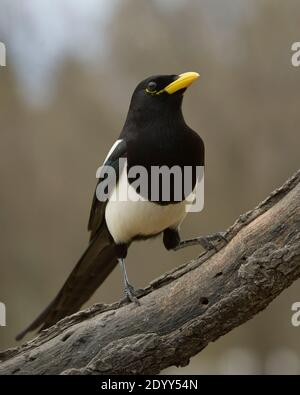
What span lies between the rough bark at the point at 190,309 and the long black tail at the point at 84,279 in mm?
560

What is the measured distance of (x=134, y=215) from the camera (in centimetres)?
261

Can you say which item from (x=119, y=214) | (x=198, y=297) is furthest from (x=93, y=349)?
(x=119, y=214)

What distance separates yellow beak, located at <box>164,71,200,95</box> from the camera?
2.50 meters

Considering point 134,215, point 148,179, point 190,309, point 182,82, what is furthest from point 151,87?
point 190,309

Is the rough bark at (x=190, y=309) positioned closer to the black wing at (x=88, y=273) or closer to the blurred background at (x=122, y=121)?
the black wing at (x=88, y=273)

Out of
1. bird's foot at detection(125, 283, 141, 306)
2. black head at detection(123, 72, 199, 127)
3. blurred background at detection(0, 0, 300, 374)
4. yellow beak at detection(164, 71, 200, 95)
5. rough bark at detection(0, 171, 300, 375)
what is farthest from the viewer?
blurred background at detection(0, 0, 300, 374)

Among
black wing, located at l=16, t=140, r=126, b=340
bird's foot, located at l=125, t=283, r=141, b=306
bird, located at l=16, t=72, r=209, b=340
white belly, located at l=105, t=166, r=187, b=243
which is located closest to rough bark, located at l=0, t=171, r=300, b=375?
bird's foot, located at l=125, t=283, r=141, b=306

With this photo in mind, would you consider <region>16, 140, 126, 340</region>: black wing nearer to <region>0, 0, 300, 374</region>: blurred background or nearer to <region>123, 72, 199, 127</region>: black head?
<region>123, 72, 199, 127</region>: black head

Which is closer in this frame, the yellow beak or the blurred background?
the yellow beak

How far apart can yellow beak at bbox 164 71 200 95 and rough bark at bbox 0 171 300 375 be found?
2.15 ft

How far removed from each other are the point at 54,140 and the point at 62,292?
289cm

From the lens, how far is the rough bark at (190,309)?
1926 mm
